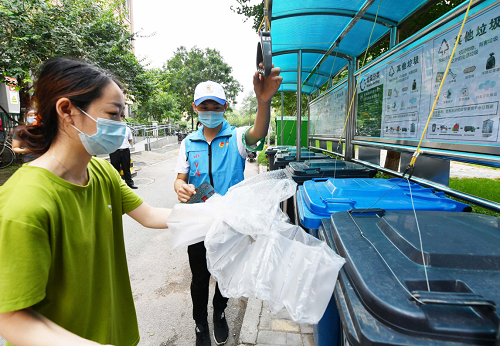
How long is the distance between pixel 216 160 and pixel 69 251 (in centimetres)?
114

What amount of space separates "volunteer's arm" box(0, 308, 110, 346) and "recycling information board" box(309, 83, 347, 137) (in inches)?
174

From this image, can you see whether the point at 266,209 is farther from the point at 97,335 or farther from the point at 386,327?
the point at 97,335

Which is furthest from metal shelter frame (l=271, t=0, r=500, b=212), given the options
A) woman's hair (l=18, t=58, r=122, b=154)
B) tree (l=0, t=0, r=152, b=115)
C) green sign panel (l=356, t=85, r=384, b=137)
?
tree (l=0, t=0, r=152, b=115)

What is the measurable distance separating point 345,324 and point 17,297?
2.95ft

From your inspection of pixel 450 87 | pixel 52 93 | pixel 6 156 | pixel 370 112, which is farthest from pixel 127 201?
pixel 6 156

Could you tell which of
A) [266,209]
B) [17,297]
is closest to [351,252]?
[266,209]

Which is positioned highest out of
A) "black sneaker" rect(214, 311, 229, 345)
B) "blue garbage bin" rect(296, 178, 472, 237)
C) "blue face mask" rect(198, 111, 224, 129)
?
"blue face mask" rect(198, 111, 224, 129)

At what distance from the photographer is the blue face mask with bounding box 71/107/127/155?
Result: 1.03 m

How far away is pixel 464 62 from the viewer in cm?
173

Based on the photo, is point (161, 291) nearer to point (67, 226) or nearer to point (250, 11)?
point (67, 226)

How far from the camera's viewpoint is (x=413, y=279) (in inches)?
30.2

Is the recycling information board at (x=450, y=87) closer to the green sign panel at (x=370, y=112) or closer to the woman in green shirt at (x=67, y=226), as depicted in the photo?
the green sign panel at (x=370, y=112)

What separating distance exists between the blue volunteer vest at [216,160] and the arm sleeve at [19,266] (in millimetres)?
1207

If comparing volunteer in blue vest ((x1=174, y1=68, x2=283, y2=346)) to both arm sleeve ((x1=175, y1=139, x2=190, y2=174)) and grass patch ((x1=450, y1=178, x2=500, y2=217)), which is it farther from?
grass patch ((x1=450, y1=178, x2=500, y2=217))
